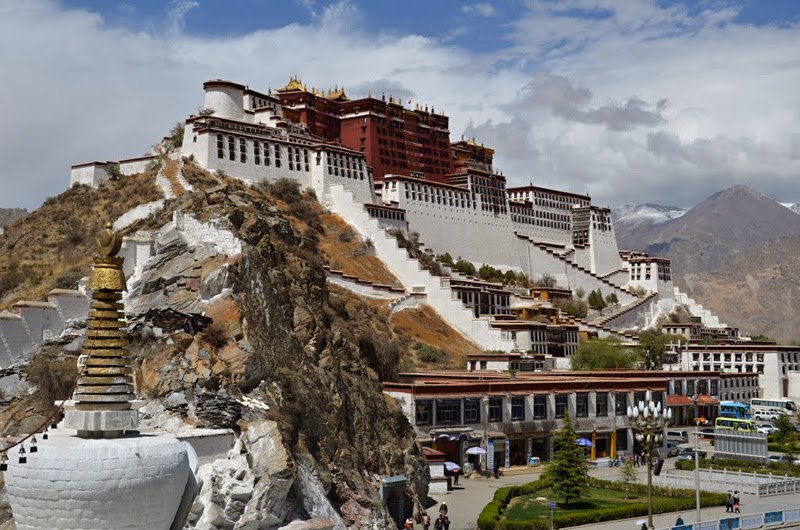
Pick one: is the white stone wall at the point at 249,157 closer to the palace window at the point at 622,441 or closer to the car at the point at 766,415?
the palace window at the point at 622,441

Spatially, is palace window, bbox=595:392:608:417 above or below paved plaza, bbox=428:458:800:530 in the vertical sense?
above

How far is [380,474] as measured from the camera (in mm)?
33406

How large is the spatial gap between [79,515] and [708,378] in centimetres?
6110

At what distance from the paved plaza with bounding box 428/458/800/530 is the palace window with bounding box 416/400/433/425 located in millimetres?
2898

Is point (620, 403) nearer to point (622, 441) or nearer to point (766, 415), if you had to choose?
point (622, 441)

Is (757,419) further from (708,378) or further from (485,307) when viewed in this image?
(485,307)

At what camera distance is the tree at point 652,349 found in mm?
73375

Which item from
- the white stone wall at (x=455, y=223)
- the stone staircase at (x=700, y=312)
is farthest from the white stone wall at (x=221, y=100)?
the stone staircase at (x=700, y=312)

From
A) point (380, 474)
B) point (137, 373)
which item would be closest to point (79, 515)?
point (137, 373)

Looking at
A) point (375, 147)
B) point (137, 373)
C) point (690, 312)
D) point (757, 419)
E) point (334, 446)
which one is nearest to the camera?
point (137, 373)

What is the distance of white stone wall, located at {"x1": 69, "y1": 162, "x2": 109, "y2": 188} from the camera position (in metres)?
76.2

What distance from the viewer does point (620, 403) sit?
53.8 metres

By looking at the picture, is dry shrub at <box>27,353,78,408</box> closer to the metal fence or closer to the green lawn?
the green lawn

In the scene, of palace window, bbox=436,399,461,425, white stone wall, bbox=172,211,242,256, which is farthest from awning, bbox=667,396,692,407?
white stone wall, bbox=172,211,242,256
